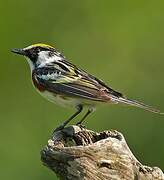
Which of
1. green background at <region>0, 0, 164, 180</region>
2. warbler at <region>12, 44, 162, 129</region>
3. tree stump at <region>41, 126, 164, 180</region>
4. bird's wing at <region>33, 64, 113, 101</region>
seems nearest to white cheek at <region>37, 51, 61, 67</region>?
warbler at <region>12, 44, 162, 129</region>

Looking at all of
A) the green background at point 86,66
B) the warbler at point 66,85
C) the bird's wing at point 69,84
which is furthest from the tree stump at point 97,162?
the green background at point 86,66

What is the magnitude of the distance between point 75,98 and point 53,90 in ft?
0.78

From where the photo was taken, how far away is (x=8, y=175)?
13242 millimetres

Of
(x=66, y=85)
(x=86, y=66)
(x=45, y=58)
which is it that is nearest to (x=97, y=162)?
(x=66, y=85)

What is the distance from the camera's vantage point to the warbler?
31.6ft

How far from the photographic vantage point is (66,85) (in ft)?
32.5

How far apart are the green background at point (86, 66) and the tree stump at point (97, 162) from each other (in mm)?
5043

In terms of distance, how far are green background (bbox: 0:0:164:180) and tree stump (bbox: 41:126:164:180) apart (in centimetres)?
504

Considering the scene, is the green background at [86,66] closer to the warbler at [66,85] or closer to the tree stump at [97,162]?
the warbler at [66,85]

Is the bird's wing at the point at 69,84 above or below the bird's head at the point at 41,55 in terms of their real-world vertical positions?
below

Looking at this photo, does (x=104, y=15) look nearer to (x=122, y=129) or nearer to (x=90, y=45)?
(x=90, y=45)

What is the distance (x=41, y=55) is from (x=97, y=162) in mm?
2881

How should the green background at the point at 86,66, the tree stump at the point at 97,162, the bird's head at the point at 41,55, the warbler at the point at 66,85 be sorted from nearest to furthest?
the tree stump at the point at 97,162 < the warbler at the point at 66,85 < the bird's head at the point at 41,55 < the green background at the point at 86,66

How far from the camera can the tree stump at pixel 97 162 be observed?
7.61m
